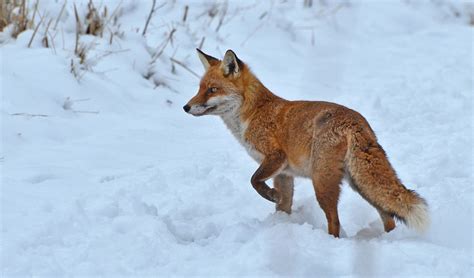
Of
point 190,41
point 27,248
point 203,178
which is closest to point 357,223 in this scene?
point 203,178

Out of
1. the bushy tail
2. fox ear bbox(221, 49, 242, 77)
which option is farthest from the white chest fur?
the bushy tail

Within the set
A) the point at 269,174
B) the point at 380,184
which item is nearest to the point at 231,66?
the point at 269,174

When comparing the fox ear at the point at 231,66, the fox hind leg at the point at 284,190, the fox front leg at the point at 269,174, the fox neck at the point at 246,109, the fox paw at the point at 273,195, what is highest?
the fox ear at the point at 231,66

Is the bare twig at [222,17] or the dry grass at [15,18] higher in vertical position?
the dry grass at [15,18]

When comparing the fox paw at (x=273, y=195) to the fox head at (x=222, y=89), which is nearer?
the fox paw at (x=273, y=195)

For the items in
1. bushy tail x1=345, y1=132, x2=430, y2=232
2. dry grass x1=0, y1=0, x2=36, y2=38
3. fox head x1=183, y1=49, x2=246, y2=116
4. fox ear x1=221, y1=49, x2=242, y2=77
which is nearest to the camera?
bushy tail x1=345, y1=132, x2=430, y2=232

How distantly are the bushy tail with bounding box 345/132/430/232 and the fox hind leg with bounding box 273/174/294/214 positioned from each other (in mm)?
909

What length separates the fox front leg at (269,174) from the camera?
534cm

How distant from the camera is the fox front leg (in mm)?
5336

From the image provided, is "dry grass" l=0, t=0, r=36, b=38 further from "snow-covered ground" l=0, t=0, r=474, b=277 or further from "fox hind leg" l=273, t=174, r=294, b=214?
"fox hind leg" l=273, t=174, r=294, b=214

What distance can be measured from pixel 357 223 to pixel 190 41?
5.13m

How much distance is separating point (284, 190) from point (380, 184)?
1.24 m

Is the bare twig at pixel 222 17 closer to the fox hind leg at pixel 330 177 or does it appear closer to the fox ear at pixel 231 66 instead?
the fox ear at pixel 231 66

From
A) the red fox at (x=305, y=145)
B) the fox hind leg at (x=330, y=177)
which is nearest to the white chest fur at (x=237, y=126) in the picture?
the red fox at (x=305, y=145)
